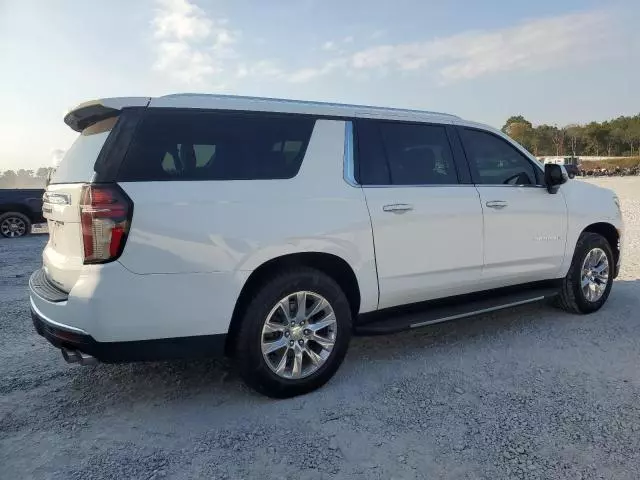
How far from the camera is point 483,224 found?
13.5 ft

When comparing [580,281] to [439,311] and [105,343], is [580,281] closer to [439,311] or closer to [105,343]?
[439,311]

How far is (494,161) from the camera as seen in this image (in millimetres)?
4484

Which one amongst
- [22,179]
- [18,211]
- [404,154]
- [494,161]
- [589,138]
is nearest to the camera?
[404,154]

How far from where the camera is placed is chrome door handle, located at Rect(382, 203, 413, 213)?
3.57 metres

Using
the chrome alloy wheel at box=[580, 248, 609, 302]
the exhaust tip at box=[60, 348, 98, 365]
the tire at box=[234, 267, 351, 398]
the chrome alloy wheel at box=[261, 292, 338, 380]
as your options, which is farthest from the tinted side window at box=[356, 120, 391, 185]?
the chrome alloy wheel at box=[580, 248, 609, 302]

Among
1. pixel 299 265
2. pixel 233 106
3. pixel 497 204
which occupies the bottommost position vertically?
pixel 299 265

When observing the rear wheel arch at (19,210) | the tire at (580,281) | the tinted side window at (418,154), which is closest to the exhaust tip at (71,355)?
the tinted side window at (418,154)

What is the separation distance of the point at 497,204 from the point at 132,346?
118 inches

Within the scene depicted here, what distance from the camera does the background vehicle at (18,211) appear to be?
39.0 ft

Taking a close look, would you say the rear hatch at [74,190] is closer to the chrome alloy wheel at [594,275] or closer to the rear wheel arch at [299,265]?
the rear wheel arch at [299,265]

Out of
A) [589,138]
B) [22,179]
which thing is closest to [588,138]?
[589,138]

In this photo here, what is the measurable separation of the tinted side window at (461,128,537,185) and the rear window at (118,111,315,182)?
5.19ft

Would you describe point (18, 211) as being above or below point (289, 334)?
above

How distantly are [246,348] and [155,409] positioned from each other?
0.72 meters
